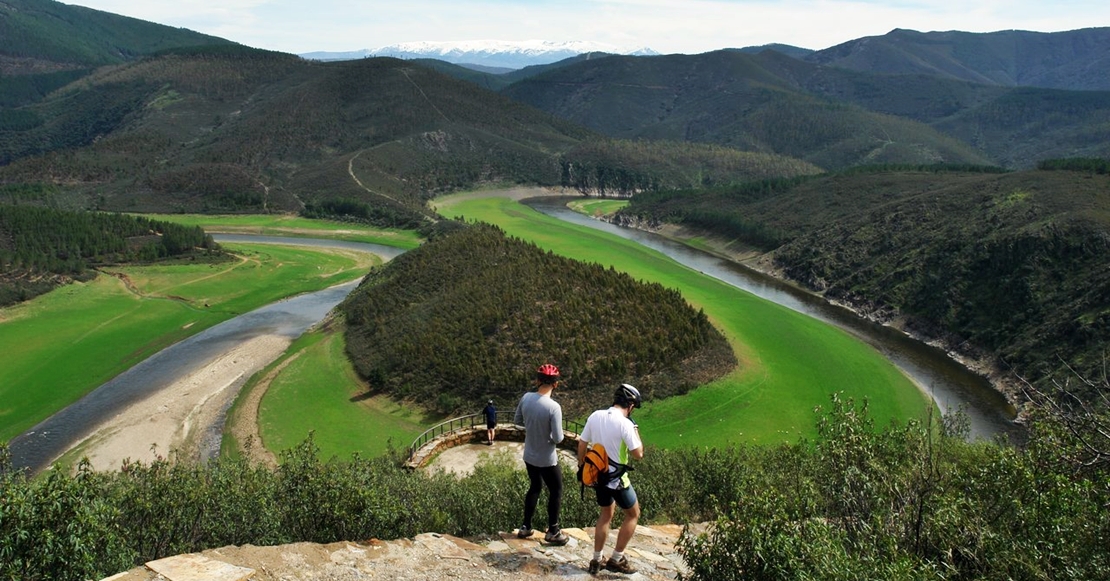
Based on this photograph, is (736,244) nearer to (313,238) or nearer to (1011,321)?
(1011,321)

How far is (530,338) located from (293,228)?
300 feet

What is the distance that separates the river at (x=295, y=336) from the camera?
1697 inches

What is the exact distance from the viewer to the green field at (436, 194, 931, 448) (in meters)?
39.4

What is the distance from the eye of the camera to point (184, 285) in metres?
78.3

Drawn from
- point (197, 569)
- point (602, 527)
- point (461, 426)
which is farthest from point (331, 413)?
point (602, 527)

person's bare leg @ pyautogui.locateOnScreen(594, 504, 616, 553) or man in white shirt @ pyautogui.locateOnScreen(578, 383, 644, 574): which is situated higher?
man in white shirt @ pyautogui.locateOnScreen(578, 383, 644, 574)

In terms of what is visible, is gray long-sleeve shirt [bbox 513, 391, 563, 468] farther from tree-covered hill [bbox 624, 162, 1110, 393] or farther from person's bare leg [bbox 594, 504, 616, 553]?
tree-covered hill [bbox 624, 162, 1110, 393]

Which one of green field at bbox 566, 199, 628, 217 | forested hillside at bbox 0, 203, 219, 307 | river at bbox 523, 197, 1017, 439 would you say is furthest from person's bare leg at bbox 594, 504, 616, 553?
green field at bbox 566, 199, 628, 217

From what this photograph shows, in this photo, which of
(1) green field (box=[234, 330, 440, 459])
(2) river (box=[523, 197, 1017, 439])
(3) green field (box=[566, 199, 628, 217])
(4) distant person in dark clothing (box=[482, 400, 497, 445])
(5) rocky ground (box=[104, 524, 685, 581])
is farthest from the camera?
(3) green field (box=[566, 199, 628, 217])

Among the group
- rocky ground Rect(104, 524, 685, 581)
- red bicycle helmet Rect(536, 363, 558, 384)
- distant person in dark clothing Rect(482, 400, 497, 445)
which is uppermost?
red bicycle helmet Rect(536, 363, 558, 384)

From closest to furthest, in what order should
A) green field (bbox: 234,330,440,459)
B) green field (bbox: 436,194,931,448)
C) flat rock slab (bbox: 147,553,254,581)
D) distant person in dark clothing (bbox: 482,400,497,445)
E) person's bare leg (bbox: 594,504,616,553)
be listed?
flat rock slab (bbox: 147,553,254,581)
person's bare leg (bbox: 594,504,616,553)
distant person in dark clothing (bbox: 482,400,497,445)
green field (bbox: 234,330,440,459)
green field (bbox: 436,194,931,448)

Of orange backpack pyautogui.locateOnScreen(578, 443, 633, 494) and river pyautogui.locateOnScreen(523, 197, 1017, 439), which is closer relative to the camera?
orange backpack pyautogui.locateOnScreen(578, 443, 633, 494)

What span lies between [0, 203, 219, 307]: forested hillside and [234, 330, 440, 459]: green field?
3999 cm

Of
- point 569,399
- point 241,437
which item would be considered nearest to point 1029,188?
point 569,399
